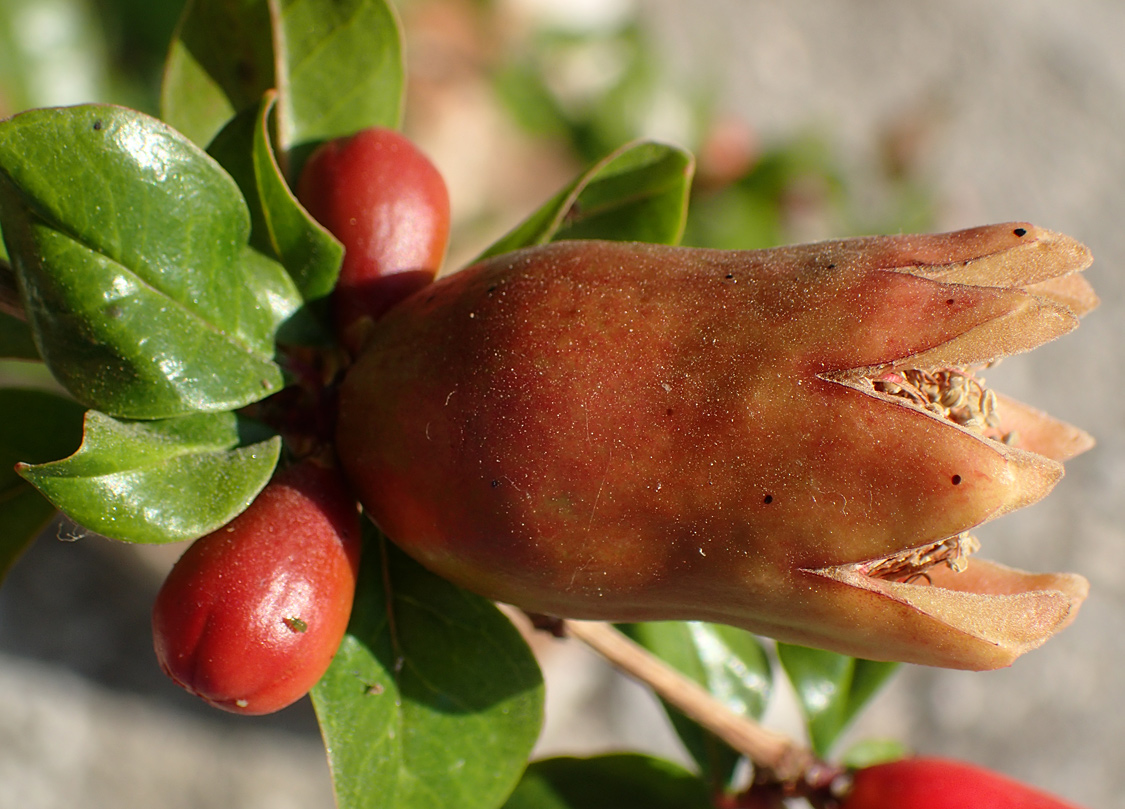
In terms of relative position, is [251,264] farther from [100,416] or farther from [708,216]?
[708,216]

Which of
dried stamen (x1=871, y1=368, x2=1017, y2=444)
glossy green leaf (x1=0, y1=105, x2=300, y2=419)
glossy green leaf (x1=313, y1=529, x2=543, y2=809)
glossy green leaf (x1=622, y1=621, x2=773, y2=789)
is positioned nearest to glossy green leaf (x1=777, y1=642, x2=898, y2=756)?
glossy green leaf (x1=622, y1=621, x2=773, y2=789)

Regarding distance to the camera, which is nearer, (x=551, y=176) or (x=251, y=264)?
(x=251, y=264)

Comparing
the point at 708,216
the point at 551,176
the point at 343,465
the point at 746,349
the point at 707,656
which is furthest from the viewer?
the point at 551,176

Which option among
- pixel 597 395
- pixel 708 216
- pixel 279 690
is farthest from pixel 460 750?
pixel 708 216

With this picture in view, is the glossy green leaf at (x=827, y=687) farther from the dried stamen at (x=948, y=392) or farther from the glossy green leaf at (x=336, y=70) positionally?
the glossy green leaf at (x=336, y=70)

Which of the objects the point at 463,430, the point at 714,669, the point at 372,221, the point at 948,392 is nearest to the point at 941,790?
the point at 714,669

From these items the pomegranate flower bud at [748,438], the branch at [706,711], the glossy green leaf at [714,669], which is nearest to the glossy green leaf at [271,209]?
the pomegranate flower bud at [748,438]
